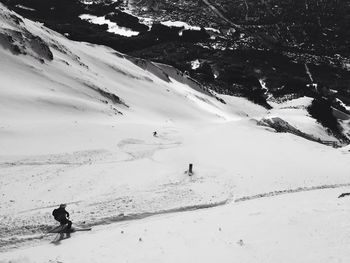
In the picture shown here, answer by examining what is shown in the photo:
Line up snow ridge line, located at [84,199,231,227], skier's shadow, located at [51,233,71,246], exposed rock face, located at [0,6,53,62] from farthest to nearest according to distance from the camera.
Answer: exposed rock face, located at [0,6,53,62] < snow ridge line, located at [84,199,231,227] < skier's shadow, located at [51,233,71,246]

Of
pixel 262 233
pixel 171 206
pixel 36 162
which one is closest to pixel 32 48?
pixel 36 162

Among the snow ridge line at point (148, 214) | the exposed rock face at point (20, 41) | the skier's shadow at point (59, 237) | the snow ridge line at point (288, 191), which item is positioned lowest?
the skier's shadow at point (59, 237)

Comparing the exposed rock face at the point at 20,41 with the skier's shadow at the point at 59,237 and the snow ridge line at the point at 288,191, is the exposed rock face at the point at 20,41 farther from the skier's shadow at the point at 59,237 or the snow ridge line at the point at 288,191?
the skier's shadow at the point at 59,237

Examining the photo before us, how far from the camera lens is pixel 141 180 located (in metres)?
30.9

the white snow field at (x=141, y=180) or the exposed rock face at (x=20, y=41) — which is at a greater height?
the exposed rock face at (x=20, y=41)

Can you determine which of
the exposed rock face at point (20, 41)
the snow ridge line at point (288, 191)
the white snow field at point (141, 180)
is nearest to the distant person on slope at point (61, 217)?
the white snow field at point (141, 180)

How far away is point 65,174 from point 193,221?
1118 centimetres

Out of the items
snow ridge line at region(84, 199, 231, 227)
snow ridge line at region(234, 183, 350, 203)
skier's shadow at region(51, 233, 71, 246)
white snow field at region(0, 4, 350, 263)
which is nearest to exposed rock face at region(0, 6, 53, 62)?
white snow field at region(0, 4, 350, 263)

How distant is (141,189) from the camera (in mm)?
28875

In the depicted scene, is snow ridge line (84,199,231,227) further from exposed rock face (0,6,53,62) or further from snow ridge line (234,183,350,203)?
exposed rock face (0,6,53,62)

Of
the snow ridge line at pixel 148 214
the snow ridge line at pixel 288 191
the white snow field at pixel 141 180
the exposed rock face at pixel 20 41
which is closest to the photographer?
the white snow field at pixel 141 180

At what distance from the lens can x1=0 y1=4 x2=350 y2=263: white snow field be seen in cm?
1897

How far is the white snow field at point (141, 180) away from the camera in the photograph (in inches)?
747

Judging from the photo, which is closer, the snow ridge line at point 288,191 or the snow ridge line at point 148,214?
the snow ridge line at point 148,214
